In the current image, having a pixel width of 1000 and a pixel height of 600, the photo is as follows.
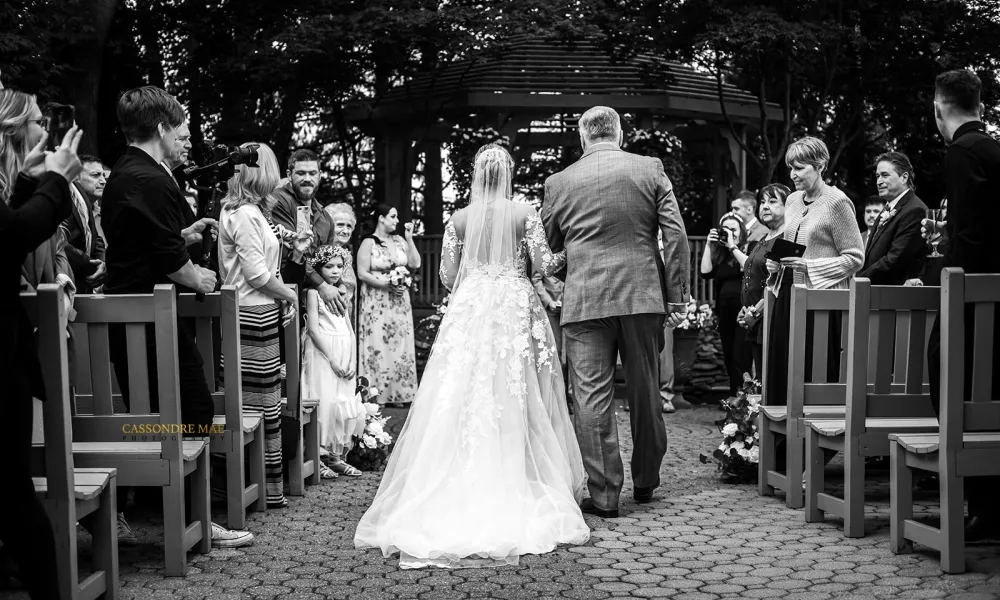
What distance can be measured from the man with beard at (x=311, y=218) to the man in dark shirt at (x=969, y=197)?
4004mm

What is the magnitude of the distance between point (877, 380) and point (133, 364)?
131 inches

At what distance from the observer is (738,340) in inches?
406

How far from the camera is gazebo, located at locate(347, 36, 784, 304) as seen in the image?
1600cm

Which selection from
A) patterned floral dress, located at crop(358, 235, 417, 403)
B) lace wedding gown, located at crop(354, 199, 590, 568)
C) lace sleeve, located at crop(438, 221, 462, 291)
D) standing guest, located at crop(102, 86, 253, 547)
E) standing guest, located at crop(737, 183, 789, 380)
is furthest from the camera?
patterned floral dress, located at crop(358, 235, 417, 403)

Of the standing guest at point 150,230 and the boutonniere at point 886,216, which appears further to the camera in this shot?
the boutonniere at point 886,216

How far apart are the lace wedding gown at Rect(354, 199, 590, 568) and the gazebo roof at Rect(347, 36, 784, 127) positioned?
962cm

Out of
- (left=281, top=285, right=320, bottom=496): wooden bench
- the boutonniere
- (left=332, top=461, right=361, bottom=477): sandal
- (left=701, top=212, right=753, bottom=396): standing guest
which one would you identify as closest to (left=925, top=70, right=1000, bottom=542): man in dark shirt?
the boutonniere

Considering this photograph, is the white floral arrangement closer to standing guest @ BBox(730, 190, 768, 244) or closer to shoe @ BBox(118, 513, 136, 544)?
standing guest @ BBox(730, 190, 768, 244)

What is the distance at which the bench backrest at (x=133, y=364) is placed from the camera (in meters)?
4.52

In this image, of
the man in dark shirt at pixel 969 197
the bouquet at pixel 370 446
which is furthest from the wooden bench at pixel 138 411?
the man in dark shirt at pixel 969 197

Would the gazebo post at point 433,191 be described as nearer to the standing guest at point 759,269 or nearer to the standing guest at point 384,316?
the standing guest at point 384,316

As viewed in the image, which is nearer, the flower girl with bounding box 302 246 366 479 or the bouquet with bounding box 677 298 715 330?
the flower girl with bounding box 302 246 366 479

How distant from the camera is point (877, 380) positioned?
5195 mm

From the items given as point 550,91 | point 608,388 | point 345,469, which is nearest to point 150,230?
point 608,388
